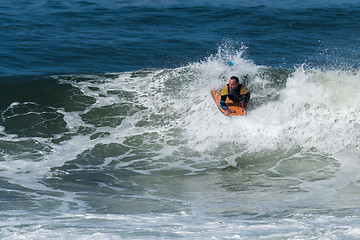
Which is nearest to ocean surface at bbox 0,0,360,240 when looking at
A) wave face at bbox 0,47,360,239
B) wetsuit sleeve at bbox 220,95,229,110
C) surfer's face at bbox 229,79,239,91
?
wave face at bbox 0,47,360,239

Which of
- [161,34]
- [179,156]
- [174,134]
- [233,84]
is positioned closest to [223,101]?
[233,84]

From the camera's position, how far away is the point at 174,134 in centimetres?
1122

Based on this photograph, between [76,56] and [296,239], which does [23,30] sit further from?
[296,239]

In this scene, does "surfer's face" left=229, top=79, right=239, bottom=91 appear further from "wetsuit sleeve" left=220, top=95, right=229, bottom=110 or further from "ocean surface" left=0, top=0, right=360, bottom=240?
"ocean surface" left=0, top=0, right=360, bottom=240

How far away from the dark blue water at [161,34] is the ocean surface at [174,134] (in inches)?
4.3

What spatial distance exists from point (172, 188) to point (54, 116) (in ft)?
16.1

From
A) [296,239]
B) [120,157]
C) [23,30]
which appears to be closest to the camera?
[296,239]

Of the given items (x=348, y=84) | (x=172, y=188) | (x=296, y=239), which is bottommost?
(x=172, y=188)

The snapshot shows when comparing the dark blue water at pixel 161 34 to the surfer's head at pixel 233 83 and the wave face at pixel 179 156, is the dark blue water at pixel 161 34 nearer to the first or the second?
the wave face at pixel 179 156

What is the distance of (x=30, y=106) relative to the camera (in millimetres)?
12719

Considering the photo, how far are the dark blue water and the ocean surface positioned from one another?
11cm

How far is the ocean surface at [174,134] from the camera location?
632 cm

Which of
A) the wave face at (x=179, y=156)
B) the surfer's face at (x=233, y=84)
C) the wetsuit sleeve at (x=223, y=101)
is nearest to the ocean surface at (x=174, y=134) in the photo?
the wave face at (x=179, y=156)

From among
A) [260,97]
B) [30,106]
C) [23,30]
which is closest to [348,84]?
[260,97]
